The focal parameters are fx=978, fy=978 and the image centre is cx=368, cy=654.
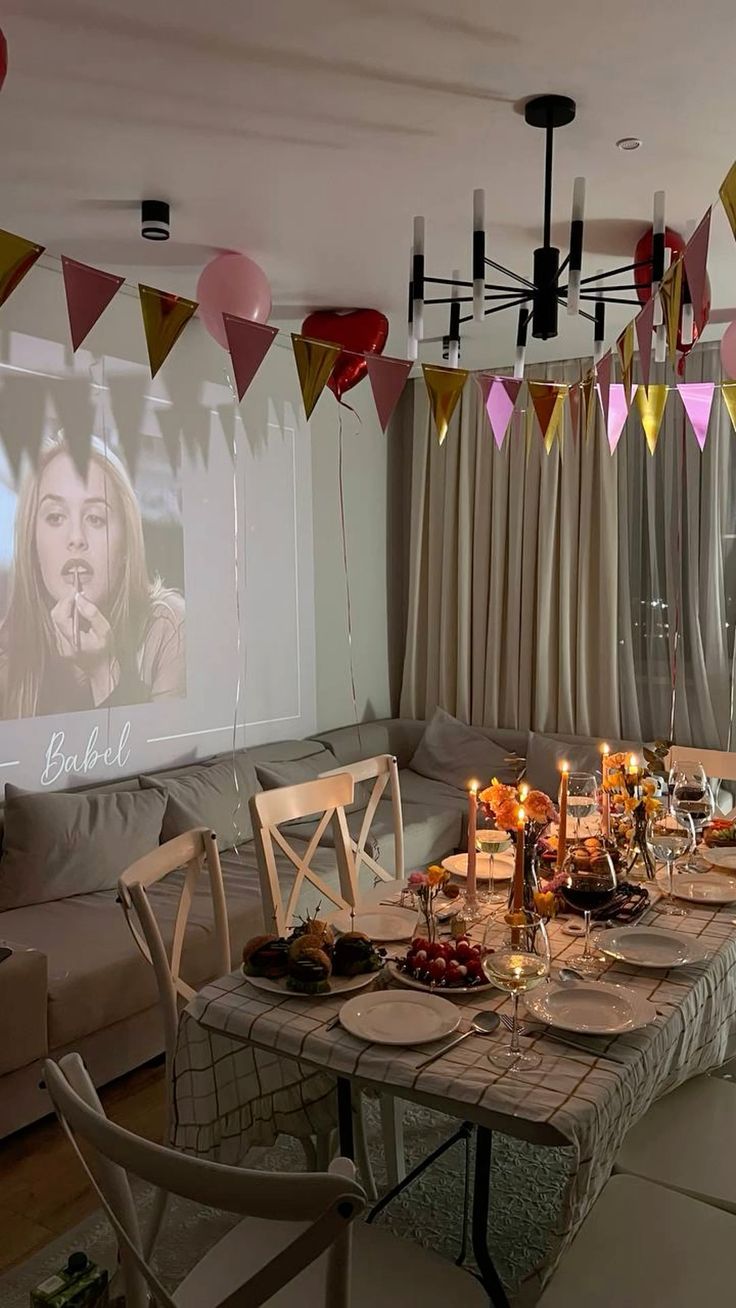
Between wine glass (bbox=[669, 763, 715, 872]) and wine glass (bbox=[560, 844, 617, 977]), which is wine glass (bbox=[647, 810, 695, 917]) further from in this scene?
wine glass (bbox=[560, 844, 617, 977])

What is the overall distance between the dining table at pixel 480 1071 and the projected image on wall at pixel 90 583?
1.92 m

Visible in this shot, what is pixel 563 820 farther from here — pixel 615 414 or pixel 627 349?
pixel 615 414

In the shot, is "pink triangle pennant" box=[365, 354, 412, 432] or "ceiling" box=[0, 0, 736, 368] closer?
"ceiling" box=[0, 0, 736, 368]

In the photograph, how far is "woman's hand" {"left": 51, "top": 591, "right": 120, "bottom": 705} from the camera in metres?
3.49

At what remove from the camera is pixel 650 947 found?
1.86 meters

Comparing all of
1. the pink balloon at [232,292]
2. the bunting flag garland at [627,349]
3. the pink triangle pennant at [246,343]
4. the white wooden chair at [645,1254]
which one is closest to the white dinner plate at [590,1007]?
the white wooden chair at [645,1254]

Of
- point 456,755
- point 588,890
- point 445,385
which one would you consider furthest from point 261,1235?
point 456,755

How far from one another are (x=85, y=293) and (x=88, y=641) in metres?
1.42

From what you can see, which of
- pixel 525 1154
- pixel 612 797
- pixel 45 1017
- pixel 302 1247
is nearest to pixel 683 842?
pixel 612 797

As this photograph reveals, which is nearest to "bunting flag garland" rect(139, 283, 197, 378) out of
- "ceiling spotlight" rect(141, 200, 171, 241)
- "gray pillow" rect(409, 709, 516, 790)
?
"ceiling spotlight" rect(141, 200, 171, 241)

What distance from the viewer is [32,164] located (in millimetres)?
2545

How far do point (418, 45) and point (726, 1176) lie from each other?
221 cm

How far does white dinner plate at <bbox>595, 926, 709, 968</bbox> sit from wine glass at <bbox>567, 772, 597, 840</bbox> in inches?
12.9

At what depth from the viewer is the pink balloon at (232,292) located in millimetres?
3125
